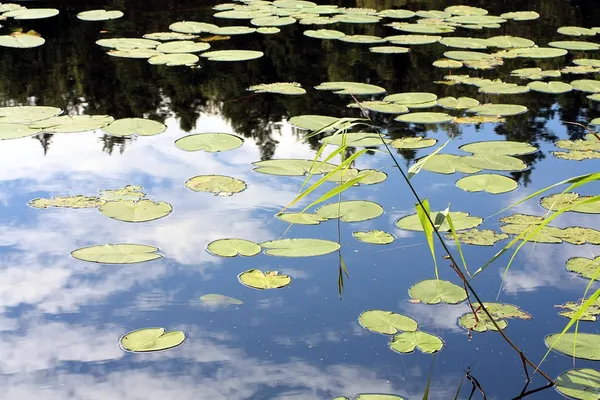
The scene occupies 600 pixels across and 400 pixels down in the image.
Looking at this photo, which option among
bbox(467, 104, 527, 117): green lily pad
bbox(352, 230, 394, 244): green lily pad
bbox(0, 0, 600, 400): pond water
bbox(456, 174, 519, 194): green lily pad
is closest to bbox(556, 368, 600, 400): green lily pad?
bbox(0, 0, 600, 400): pond water

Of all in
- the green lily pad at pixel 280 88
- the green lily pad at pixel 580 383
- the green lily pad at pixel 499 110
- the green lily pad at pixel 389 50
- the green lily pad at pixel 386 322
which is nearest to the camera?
the green lily pad at pixel 580 383

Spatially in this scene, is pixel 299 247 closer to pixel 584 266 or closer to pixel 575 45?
pixel 584 266

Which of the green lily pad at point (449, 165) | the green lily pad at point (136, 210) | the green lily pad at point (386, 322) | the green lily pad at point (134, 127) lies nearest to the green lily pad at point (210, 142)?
the green lily pad at point (134, 127)

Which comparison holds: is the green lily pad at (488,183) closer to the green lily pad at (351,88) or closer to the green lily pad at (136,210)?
the green lily pad at (136,210)

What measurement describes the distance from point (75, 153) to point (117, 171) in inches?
14.0

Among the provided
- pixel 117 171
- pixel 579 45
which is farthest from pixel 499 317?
pixel 579 45

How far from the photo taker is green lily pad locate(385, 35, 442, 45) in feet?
20.0

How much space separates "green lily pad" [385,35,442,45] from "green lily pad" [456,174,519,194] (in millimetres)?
2707

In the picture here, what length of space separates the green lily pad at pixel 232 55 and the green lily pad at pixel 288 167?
188cm

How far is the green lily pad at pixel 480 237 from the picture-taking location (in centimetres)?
298

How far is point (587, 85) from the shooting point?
5.05m

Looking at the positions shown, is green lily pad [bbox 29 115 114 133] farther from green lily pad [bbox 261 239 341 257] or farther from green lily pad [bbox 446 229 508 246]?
green lily pad [bbox 446 229 508 246]

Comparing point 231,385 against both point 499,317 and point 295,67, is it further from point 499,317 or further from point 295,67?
point 295,67

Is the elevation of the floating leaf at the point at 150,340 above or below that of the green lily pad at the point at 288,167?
below
